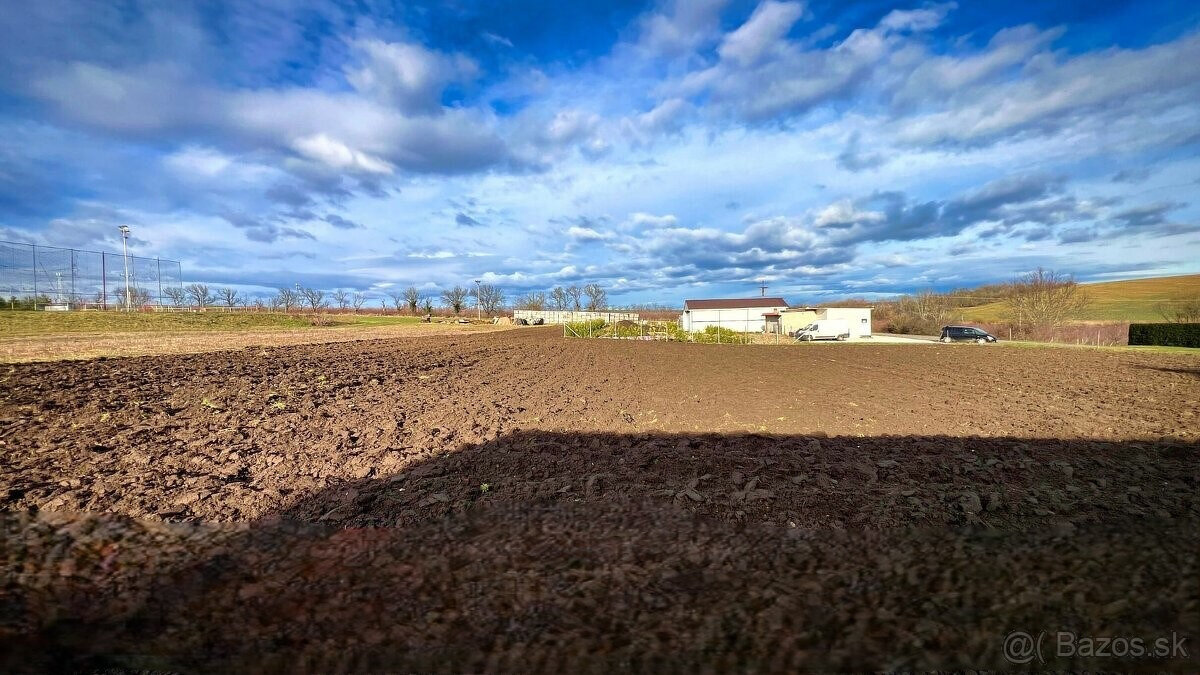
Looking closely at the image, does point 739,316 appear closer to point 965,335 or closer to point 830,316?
point 830,316

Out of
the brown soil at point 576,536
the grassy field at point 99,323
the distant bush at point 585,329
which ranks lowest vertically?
the brown soil at point 576,536

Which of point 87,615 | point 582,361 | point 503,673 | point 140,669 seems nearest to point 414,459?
point 87,615

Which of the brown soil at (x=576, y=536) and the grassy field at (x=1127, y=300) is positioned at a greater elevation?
the grassy field at (x=1127, y=300)

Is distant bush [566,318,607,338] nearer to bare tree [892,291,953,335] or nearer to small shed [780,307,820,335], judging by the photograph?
small shed [780,307,820,335]

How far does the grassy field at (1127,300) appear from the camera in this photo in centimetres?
4875

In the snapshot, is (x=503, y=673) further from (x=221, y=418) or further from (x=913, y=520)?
(x=221, y=418)

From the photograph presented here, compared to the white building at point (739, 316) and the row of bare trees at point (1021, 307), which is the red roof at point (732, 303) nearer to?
the white building at point (739, 316)

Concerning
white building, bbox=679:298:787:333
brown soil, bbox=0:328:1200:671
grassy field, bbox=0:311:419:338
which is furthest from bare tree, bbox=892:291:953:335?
grassy field, bbox=0:311:419:338

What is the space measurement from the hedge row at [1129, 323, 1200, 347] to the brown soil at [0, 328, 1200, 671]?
32614 millimetres

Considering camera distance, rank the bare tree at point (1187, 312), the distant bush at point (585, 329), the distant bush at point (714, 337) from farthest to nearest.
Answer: the distant bush at point (585, 329)
the bare tree at point (1187, 312)
the distant bush at point (714, 337)

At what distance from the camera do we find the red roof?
62156 millimetres

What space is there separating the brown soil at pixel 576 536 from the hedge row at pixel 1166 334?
32614mm

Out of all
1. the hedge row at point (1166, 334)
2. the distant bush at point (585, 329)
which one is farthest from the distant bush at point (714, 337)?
the hedge row at point (1166, 334)

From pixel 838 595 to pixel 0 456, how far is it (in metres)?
7.50
